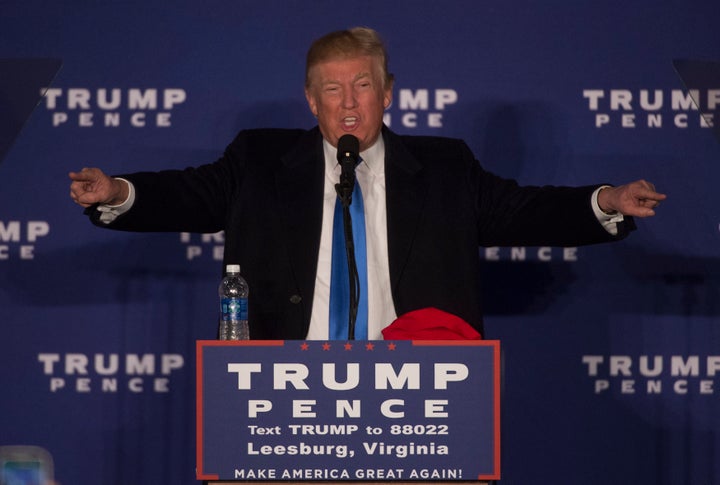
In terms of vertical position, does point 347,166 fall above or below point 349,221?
above

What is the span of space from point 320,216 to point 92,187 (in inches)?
24.3

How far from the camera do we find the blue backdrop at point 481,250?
392 cm

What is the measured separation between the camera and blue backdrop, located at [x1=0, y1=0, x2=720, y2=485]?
154 inches

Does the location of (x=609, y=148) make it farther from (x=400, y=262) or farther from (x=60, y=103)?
(x=60, y=103)

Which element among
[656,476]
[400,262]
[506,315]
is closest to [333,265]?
[400,262]

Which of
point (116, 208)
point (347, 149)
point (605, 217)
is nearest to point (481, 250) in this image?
point (605, 217)

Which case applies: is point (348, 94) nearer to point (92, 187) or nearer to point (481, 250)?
point (92, 187)

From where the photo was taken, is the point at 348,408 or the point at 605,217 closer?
the point at 348,408

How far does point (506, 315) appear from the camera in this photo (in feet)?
12.9

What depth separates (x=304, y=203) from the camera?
2.81m

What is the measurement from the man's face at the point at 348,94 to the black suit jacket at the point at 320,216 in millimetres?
148

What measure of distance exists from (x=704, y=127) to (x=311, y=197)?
6.04ft

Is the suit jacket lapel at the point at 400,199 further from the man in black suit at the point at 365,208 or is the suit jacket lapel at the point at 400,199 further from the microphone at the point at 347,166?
the microphone at the point at 347,166

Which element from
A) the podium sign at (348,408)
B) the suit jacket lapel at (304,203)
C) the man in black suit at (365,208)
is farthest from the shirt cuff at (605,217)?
the podium sign at (348,408)
